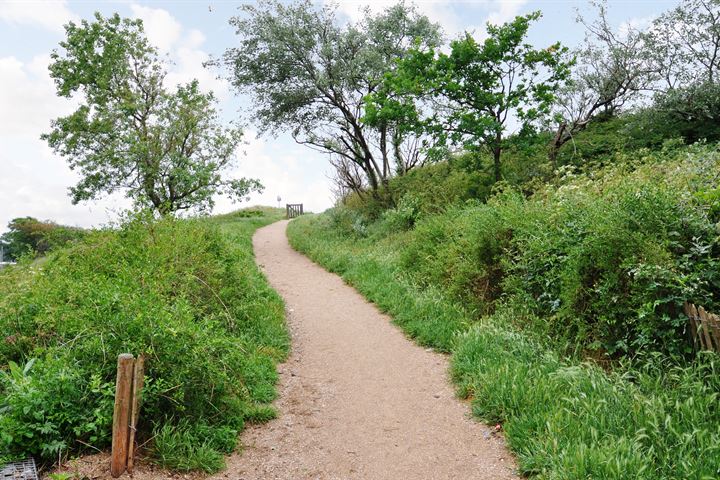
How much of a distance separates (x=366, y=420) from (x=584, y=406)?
2.11 metres

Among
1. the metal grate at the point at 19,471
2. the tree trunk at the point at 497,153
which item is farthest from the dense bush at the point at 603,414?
the tree trunk at the point at 497,153

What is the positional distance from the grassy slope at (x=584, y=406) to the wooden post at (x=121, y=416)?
315cm

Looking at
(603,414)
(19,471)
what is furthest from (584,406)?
(19,471)

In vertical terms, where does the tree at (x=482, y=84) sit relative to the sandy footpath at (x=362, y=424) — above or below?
above

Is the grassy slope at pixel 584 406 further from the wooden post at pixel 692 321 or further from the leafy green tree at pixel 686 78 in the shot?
the leafy green tree at pixel 686 78

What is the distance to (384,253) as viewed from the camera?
12281 millimetres

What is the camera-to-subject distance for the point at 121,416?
3561mm

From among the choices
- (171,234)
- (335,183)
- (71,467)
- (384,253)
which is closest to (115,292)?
(71,467)

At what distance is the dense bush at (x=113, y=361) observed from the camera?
3684 mm

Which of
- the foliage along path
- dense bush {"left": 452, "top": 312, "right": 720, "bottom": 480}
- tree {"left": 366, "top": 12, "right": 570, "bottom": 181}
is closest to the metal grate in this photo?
the foliage along path

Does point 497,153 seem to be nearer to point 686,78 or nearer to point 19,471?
point 686,78

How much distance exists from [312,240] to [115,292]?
12.3 metres

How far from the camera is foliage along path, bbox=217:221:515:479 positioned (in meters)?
4.09

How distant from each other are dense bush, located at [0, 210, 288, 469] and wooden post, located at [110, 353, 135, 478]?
7.8 inches
